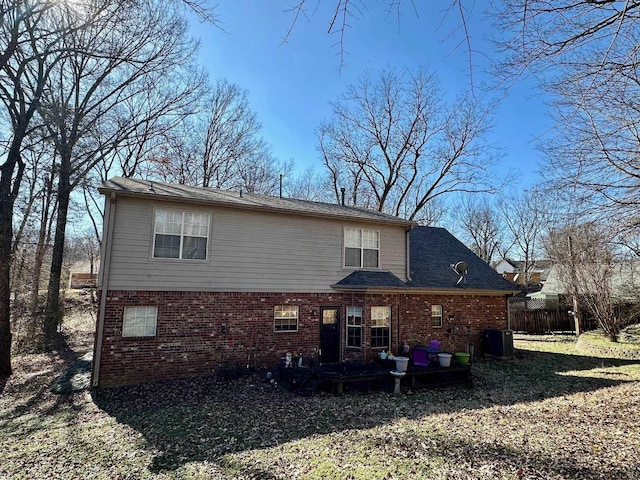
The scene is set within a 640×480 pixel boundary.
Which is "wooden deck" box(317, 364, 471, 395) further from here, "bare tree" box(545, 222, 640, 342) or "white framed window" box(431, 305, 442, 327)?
"bare tree" box(545, 222, 640, 342)

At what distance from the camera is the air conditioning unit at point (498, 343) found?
12672mm

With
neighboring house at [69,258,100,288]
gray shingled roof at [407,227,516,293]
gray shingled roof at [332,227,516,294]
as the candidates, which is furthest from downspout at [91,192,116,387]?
neighboring house at [69,258,100,288]

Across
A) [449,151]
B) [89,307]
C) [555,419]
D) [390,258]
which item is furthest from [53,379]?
[449,151]

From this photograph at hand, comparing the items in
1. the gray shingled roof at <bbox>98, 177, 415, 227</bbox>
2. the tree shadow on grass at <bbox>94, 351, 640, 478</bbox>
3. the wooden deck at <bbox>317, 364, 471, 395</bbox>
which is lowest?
the tree shadow on grass at <bbox>94, 351, 640, 478</bbox>

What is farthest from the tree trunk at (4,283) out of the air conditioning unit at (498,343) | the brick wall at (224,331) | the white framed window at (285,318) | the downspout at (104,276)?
the air conditioning unit at (498,343)

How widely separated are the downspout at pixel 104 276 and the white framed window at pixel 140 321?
0.52m

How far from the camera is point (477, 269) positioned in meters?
14.7

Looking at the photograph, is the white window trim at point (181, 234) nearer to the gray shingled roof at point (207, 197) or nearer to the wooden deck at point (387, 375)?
the gray shingled roof at point (207, 197)

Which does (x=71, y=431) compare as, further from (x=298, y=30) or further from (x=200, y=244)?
(x=298, y=30)

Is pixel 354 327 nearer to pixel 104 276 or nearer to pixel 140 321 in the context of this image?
pixel 140 321

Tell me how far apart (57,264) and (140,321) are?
35.3 feet

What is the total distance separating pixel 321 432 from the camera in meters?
6.32

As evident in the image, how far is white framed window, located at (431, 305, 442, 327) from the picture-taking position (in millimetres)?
12547

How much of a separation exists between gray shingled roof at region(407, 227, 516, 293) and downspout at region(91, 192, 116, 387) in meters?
9.03
